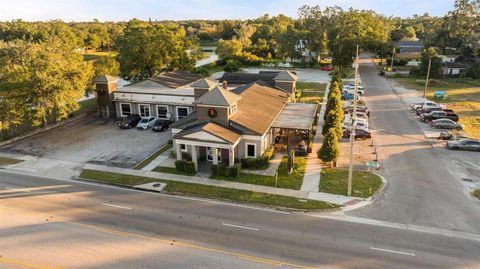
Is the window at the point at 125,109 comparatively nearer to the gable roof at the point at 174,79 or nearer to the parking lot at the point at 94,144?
the parking lot at the point at 94,144

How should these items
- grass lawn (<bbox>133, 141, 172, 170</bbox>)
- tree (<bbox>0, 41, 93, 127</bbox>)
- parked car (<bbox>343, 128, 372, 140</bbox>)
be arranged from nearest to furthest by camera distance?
grass lawn (<bbox>133, 141, 172, 170</bbox>), tree (<bbox>0, 41, 93, 127</bbox>), parked car (<bbox>343, 128, 372, 140</bbox>)

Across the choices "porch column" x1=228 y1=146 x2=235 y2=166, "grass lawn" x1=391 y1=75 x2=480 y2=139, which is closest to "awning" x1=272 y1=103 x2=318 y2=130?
"porch column" x1=228 y1=146 x2=235 y2=166

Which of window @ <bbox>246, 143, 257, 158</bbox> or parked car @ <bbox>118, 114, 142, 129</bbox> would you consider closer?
window @ <bbox>246, 143, 257, 158</bbox>

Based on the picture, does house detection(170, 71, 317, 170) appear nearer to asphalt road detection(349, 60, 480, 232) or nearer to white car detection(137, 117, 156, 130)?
asphalt road detection(349, 60, 480, 232)

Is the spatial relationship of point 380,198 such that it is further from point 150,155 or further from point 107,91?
point 107,91

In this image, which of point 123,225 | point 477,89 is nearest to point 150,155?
point 123,225

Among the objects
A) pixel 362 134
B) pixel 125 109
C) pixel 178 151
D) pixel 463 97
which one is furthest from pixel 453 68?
pixel 178 151

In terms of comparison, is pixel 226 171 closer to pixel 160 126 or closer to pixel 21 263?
pixel 160 126
